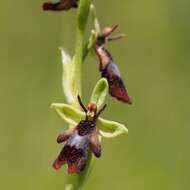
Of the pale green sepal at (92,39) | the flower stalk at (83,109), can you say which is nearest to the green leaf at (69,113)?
the flower stalk at (83,109)

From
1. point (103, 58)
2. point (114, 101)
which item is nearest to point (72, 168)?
point (103, 58)

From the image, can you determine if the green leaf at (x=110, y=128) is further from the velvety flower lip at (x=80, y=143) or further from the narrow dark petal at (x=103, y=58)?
the narrow dark petal at (x=103, y=58)

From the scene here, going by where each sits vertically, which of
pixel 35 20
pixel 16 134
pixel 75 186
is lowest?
pixel 75 186

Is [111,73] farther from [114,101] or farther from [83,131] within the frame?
[114,101]

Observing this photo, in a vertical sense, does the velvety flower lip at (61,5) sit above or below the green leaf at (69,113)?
above

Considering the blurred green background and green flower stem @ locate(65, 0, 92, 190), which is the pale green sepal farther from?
the blurred green background

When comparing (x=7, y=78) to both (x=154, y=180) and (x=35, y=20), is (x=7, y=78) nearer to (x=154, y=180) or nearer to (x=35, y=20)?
(x=35, y=20)

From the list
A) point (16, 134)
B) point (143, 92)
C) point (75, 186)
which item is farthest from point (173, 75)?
point (75, 186)
